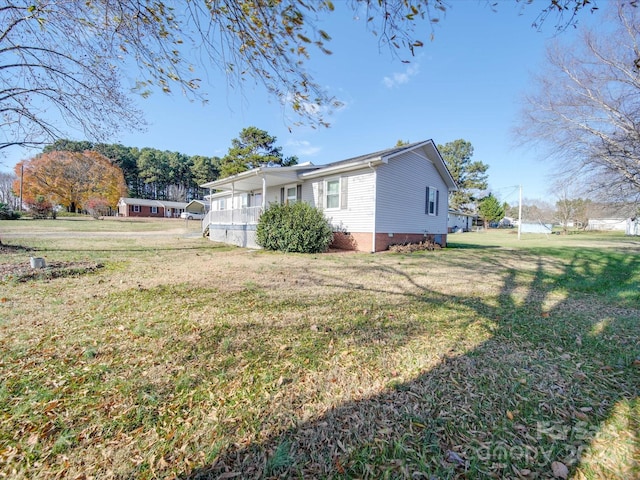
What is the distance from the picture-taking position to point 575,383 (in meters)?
2.64

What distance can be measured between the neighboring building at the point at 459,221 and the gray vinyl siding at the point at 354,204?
31.9 meters

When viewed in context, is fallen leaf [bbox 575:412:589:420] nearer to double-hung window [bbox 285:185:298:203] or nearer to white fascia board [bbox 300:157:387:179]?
white fascia board [bbox 300:157:387:179]

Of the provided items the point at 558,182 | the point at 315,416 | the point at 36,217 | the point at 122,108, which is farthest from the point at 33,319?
the point at 36,217

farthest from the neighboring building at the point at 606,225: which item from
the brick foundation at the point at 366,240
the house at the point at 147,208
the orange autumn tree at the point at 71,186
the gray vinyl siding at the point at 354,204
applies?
the orange autumn tree at the point at 71,186

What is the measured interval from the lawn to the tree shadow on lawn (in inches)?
0.5

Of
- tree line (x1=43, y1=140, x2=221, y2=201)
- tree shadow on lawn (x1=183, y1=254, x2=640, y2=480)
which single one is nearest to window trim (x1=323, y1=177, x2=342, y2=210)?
tree shadow on lawn (x1=183, y1=254, x2=640, y2=480)

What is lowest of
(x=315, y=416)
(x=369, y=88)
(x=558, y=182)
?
(x=315, y=416)

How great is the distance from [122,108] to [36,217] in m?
39.0

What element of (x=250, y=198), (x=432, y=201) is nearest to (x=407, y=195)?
(x=432, y=201)

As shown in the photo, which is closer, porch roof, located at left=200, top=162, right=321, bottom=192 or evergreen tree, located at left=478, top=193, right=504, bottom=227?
porch roof, located at left=200, top=162, right=321, bottom=192

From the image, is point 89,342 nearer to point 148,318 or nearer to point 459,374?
point 148,318

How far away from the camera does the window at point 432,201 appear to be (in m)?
15.1

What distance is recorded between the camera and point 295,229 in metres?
11.6

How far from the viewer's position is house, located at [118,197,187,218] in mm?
53438
